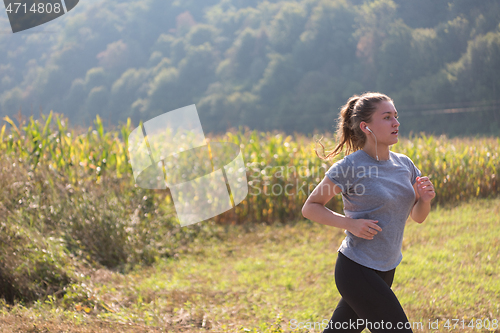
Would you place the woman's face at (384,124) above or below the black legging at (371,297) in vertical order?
above

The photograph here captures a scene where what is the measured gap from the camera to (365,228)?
1822 millimetres

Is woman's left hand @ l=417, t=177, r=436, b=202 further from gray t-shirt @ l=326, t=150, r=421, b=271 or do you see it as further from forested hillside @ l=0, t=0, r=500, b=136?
forested hillside @ l=0, t=0, r=500, b=136

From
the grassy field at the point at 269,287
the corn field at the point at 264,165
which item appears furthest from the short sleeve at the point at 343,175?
the corn field at the point at 264,165

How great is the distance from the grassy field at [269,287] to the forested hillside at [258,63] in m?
13.4

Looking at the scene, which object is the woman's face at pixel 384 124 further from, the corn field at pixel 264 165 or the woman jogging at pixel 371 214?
the corn field at pixel 264 165

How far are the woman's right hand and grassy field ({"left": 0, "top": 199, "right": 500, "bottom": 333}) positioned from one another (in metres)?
1.70

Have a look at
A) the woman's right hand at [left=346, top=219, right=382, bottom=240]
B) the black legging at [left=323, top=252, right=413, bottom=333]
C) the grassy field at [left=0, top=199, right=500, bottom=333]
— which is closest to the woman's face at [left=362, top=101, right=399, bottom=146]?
the woman's right hand at [left=346, top=219, right=382, bottom=240]

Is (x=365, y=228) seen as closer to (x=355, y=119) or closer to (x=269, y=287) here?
(x=355, y=119)

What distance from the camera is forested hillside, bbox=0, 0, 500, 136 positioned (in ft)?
72.0

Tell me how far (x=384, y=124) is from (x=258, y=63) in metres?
41.5

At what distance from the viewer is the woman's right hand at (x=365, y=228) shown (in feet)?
5.98

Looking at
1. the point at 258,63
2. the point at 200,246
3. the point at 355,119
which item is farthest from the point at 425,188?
the point at 258,63

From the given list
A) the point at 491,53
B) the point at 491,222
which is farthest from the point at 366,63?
the point at 491,222

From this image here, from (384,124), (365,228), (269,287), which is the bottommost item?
(269,287)
